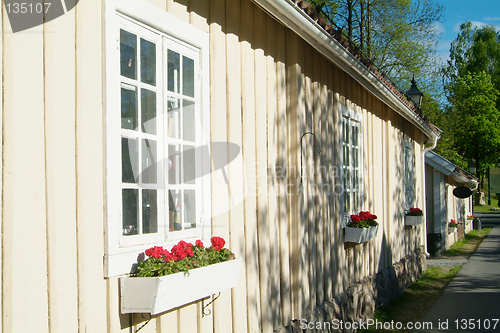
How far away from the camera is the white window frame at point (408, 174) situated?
10438 millimetres

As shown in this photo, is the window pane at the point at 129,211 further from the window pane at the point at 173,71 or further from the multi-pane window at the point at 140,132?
the window pane at the point at 173,71

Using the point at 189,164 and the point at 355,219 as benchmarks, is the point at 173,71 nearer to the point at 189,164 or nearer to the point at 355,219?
the point at 189,164

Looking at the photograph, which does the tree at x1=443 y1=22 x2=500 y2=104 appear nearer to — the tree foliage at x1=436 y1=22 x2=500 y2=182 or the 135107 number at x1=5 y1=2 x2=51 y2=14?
the tree foliage at x1=436 y1=22 x2=500 y2=182

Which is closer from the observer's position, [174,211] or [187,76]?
[174,211]

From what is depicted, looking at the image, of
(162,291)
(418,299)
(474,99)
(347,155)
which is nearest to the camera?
(162,291)

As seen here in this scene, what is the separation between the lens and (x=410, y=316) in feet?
24.3

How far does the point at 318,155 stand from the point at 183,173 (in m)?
2.57

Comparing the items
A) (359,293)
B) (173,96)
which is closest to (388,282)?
(359,293)

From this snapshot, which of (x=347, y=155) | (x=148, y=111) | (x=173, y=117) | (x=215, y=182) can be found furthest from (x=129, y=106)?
(x=347, y=155)

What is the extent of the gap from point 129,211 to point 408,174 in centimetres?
885

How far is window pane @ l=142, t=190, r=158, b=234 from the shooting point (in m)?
2.98

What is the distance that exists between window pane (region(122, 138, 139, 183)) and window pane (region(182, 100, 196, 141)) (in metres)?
0.54

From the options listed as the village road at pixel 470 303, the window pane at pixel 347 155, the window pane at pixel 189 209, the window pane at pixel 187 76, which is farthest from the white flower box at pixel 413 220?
the window pane at pixel 187 76

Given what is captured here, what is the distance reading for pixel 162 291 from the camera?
8.81ft
